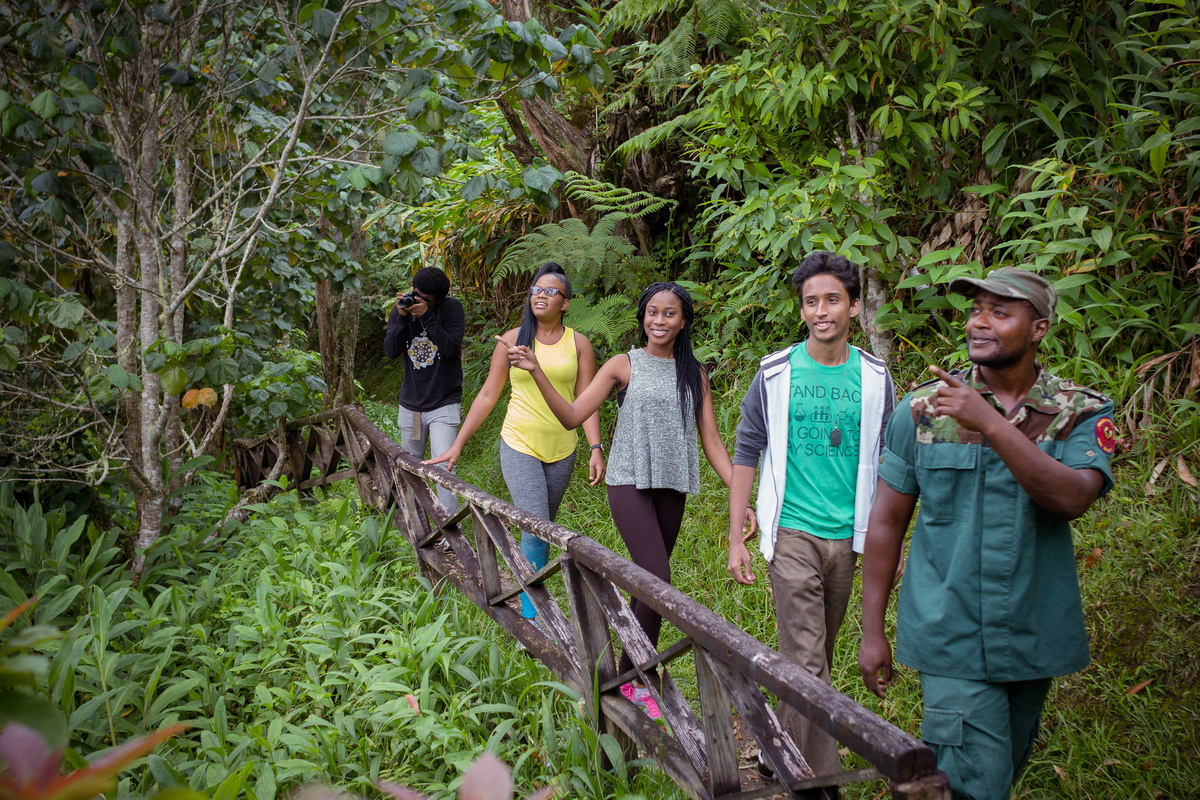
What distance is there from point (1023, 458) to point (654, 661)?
1273 millimetres

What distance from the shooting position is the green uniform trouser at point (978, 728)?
203 centimetres

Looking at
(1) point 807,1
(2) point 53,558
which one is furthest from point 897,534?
(2) point 53,558

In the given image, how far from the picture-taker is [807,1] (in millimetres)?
4730

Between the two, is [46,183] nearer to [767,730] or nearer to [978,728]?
[767,730]

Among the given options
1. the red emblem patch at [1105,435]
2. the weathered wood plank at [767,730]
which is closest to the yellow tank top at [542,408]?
the weathered wood plank at [767,730]

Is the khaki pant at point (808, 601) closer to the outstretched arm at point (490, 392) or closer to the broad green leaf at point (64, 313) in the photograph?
the outstretched arm at point (490, 392)

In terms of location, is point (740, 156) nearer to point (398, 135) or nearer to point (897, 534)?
point (398, 135)

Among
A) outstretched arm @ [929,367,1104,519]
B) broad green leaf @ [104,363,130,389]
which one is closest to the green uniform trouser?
outstretched arm @ [929,367,1104,519]

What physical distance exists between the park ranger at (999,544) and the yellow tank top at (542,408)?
7.74 ft

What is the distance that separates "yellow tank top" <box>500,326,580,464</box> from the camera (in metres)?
4.30

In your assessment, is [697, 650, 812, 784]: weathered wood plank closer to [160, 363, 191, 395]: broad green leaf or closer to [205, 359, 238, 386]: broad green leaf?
[160, 363, 191, 395]: broad green leaf

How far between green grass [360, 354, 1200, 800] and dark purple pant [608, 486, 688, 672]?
100cm

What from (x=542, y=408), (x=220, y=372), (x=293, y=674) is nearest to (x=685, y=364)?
(x=542, y=408)

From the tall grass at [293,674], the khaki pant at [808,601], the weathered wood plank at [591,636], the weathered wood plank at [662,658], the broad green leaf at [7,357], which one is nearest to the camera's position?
the weathered wood plank at [662,658]
